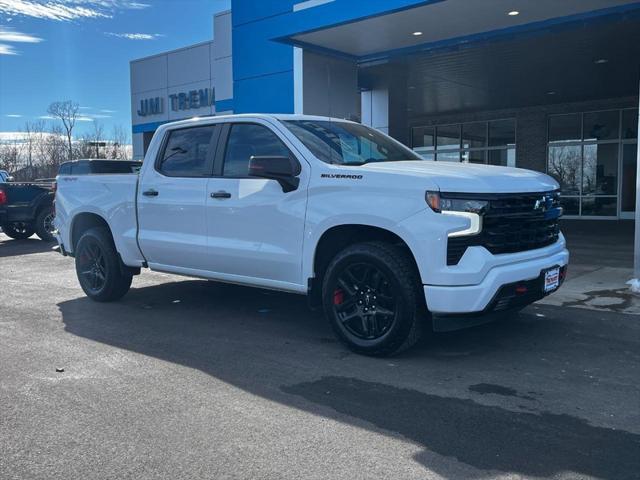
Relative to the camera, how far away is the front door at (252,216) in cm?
550

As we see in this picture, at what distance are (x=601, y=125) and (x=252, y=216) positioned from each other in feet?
60.6

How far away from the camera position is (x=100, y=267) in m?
7.57

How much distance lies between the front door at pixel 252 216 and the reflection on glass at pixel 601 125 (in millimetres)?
18036

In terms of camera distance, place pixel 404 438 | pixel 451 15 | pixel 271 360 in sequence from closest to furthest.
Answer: pixel 404 438 → pixel 271 360 → pixel 451 15

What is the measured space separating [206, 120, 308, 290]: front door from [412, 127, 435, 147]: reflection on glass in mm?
19899

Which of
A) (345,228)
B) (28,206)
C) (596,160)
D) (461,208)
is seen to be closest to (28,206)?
(28,206)

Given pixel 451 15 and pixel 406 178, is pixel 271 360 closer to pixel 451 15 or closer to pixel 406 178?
pixel 406 178

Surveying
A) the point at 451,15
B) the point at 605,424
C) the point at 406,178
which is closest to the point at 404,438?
the point at 605,424

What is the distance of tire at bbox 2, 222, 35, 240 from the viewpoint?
16.0 m

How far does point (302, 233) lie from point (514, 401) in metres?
2.23

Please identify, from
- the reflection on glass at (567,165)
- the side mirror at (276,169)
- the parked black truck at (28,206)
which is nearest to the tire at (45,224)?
the parked black truck at (28,206)

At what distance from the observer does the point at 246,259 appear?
5852mm

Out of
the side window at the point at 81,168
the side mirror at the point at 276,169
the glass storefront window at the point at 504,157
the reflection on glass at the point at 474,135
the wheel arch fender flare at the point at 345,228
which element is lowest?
the wheel arch fender flare at the point at 345,228

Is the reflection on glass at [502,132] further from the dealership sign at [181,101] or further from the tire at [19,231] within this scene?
the tire at [19,231]
